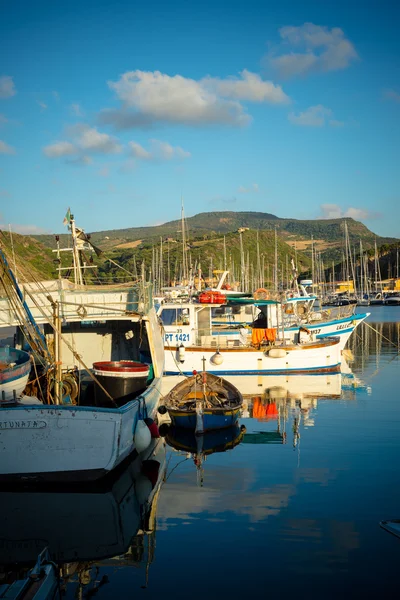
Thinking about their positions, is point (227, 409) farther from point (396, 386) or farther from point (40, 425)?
point (396, 386)

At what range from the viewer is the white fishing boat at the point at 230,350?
27.7 metres

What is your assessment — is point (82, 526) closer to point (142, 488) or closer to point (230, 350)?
point (142, 488)

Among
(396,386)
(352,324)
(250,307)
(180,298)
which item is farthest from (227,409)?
(352,324)

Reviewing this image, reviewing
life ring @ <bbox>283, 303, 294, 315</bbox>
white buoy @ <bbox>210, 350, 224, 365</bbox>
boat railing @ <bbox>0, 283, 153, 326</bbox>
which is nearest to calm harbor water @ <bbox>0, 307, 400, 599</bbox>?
boat railing @ <bbox>0, 283, 153, 326</bbox>

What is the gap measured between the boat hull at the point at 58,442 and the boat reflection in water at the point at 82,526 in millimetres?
470

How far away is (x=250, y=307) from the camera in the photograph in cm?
3488

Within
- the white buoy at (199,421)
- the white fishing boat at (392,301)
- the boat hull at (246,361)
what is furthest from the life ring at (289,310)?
the white fishing boat at (392,301)

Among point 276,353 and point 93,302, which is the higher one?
point 93,302

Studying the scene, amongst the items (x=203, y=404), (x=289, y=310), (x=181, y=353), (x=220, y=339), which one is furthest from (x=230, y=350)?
(x=289, y=310)

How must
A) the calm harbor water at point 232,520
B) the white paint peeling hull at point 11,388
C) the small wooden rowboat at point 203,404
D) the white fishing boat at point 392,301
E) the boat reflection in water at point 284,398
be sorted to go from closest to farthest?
the calm harbor water at point 232,520 < the white paint peeling hull at point 11,388 < the small wooden rowboat at point 203,404 < the boat reflection in water at point 284,398 < the white fishing boat at point 392,301

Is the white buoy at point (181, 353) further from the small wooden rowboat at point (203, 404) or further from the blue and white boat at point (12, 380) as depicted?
the blue and white boat at point (12, 380)

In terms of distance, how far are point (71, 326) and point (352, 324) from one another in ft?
68.4

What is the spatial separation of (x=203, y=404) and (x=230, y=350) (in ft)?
31.4

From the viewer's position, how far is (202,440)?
17.0 m
